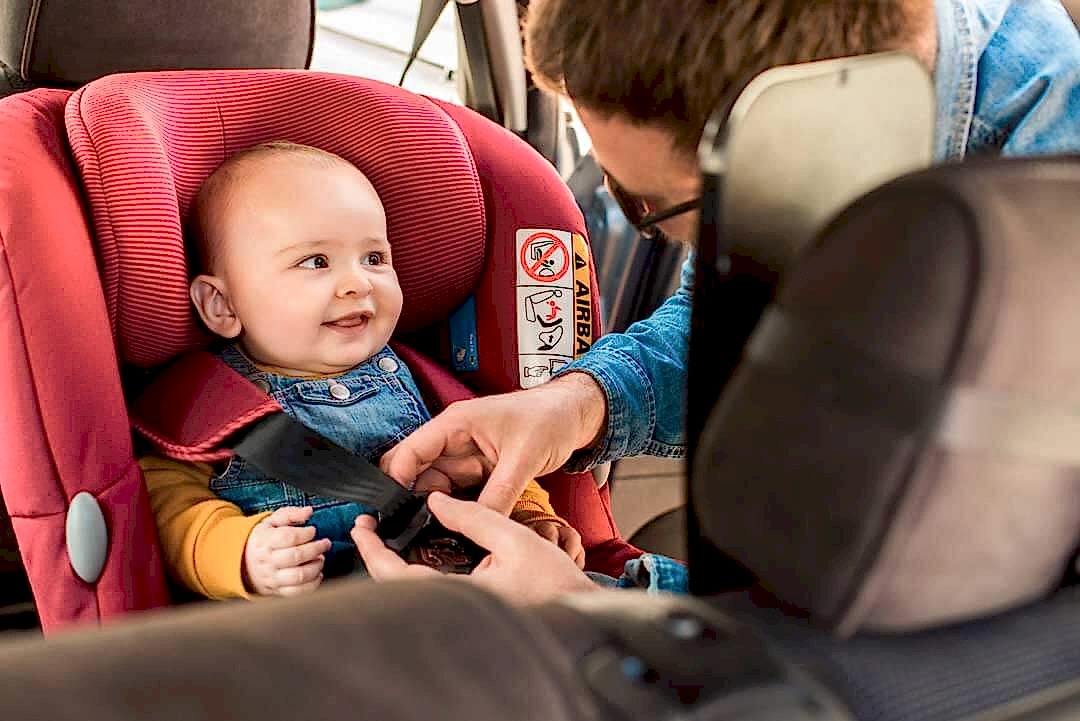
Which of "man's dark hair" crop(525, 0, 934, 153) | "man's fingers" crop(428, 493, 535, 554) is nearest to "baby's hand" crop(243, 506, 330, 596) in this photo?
"man's fingers" crop(428, 493, 535, 554)

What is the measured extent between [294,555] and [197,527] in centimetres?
14

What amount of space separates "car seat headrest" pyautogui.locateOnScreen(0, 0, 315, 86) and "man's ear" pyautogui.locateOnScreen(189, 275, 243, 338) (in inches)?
Answer: 16.0

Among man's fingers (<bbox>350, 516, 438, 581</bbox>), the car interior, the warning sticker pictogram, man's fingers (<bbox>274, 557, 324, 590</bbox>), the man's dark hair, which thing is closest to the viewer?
the car interior

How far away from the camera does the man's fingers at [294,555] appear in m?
1.34

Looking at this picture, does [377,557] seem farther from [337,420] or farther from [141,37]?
[141,37]

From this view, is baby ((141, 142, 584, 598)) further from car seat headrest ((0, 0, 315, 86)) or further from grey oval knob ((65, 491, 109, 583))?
car seat headrest ((0, 0, 315, 86))

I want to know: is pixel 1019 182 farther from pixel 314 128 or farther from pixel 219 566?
pixel 314 128

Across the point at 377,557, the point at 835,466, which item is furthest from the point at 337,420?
the point at 835,466

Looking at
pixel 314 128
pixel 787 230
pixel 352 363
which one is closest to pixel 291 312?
pixel 352 363

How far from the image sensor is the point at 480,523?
3.64 ft

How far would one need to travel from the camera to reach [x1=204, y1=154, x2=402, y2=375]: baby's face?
1501 mm

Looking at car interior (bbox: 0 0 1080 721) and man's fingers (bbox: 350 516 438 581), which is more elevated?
car interior (bbox: 0 0 1080 721)

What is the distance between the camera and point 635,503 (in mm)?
2412

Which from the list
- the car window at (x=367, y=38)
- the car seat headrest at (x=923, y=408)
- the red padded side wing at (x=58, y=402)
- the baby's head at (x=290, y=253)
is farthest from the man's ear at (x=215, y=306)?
the car window at (x=367, y=38)
